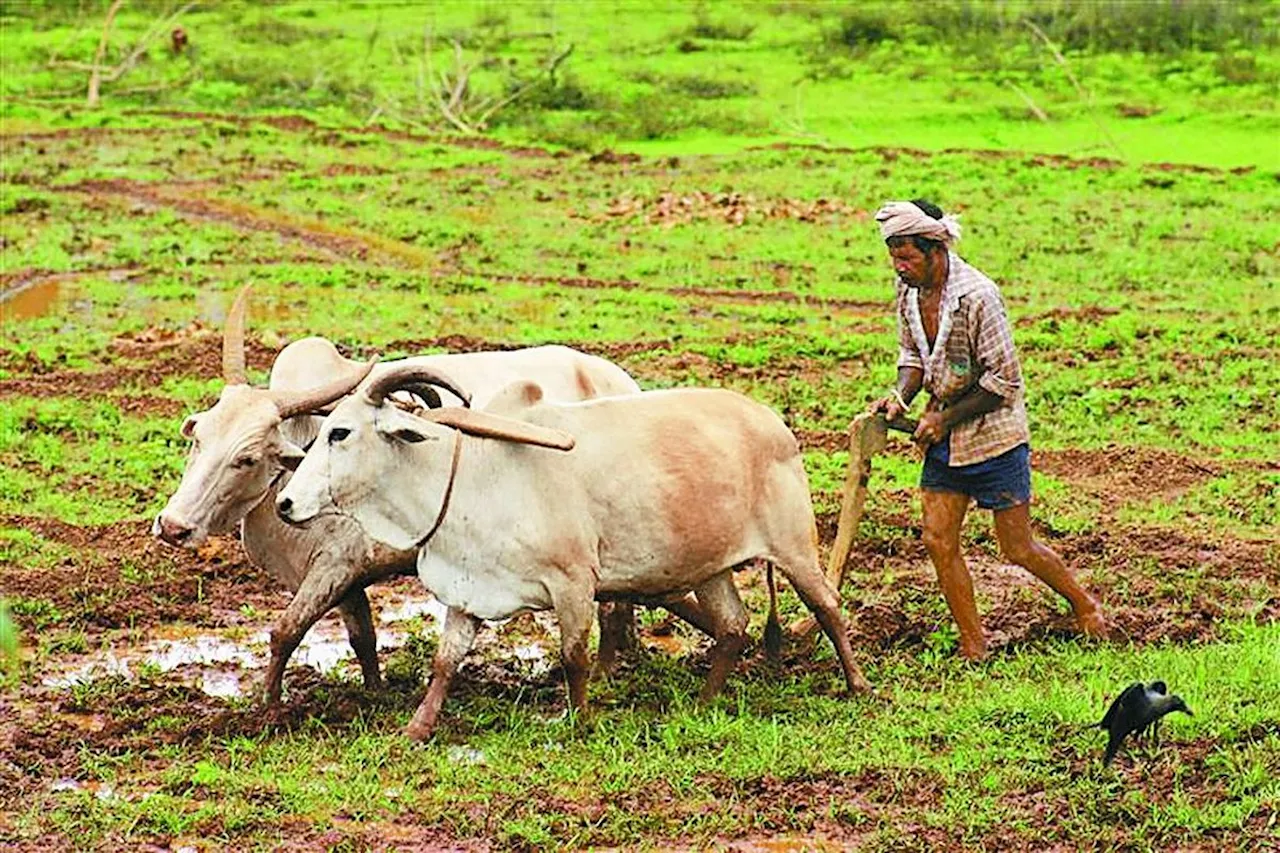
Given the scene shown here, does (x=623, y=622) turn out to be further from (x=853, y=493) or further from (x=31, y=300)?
(x=31, y=300)

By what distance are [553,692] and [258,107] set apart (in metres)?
23.1

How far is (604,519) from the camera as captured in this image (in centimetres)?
708

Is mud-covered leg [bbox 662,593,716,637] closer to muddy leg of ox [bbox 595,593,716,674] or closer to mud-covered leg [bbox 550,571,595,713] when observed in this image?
muddy leg of ox [bbox 595,593,716,674]

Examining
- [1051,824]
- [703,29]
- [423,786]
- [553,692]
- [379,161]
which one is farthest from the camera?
[703,29]

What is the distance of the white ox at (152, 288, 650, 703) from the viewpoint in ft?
23.6

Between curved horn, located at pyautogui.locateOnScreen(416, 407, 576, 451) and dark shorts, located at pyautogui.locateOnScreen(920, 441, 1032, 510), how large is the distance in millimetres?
1595

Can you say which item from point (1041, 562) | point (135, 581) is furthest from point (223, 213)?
point (1041, 562)

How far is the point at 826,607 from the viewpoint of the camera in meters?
7.47

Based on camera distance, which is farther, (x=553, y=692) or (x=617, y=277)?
(x=617, y=277)

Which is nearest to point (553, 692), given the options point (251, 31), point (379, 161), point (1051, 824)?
point (1051, 824)

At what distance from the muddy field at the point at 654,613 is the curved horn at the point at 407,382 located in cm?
119

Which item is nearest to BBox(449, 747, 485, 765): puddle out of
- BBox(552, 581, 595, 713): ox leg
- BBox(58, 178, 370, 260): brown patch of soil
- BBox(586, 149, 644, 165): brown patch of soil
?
BBox(552, 581, 595, 713): ox leg

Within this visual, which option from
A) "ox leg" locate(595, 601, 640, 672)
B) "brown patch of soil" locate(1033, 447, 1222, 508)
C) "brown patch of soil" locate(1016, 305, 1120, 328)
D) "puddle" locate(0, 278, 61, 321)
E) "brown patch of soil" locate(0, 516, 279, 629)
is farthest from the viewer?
"puddle" locate(0, 278, 61, 321)

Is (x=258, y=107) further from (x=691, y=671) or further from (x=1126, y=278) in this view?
(x=691, y=671)
